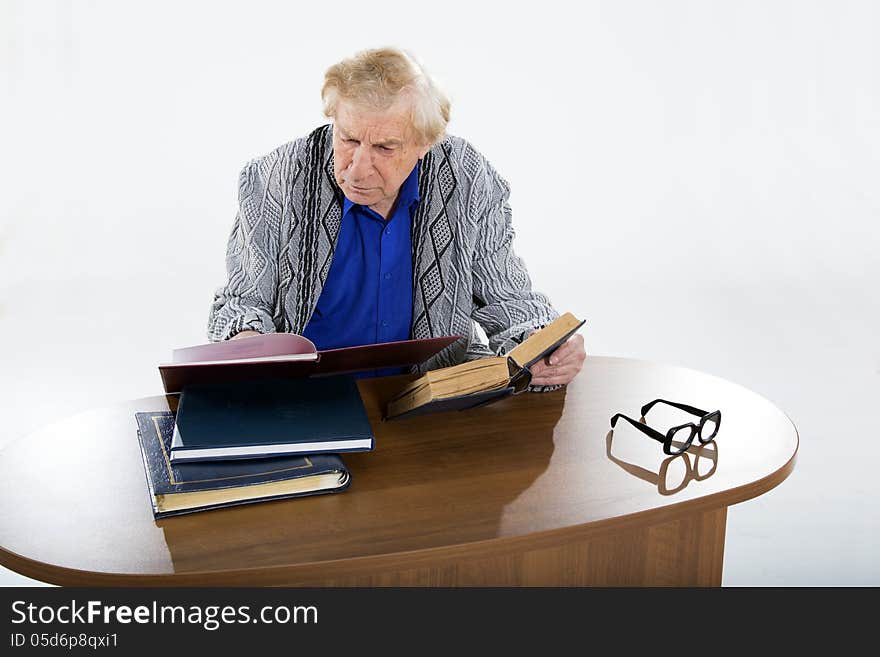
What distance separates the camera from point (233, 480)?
1612mm

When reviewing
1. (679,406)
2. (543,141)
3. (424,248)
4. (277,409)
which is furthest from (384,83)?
(543,141)

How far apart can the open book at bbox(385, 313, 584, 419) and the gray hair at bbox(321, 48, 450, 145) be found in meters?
0.55

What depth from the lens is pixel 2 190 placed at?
6289mm

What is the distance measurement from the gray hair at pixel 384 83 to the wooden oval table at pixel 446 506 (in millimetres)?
595

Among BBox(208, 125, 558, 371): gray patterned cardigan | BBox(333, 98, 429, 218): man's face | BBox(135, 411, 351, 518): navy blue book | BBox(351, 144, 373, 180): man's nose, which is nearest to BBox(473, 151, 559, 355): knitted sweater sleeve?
BBox(208, 125, 558, 371): gray patterned cardigan

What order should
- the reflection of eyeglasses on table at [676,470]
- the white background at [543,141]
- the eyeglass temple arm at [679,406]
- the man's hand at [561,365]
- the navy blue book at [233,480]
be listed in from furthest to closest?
the white background at [543,141]
the man's hand at [561,365]
the eyeglass temple arm at [679,406]
the reflection of eyeglasses on table at [676,470]
the navy blue book at [233,480]

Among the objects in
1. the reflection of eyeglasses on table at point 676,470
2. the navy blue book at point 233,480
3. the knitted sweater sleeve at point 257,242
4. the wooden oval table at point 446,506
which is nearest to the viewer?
the wooden oval table at point 446,506

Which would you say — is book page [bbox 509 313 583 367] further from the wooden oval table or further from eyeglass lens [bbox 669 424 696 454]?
eyeglass lens [bbox 669 424 696 454]

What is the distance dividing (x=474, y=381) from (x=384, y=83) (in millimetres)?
689

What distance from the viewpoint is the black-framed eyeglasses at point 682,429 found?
185 centimetres

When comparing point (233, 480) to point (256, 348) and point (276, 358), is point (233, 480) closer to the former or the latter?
point (276, 358)

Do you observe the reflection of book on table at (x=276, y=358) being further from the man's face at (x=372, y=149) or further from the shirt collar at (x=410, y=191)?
the shirt collar at (x=410, y=191)

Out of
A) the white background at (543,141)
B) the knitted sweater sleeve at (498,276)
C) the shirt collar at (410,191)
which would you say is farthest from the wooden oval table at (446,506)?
the white background at (543,141)

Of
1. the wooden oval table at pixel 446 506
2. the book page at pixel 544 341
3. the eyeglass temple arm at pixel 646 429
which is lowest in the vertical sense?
the wooden oval table at pixel 446 506
